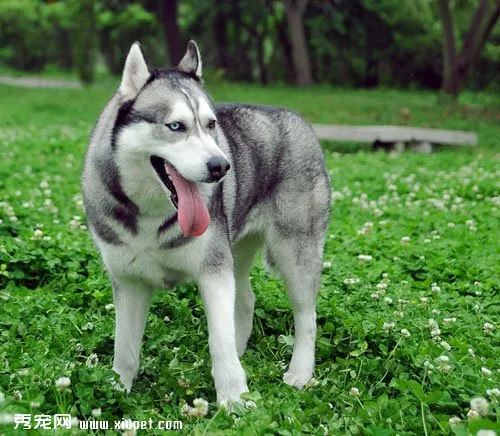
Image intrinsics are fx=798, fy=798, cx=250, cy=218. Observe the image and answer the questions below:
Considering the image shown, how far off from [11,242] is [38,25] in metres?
39.9

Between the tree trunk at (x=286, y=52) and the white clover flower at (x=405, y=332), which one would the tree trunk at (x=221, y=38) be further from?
the white clover flower at (x=405, y=332)

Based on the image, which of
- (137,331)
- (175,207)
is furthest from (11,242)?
(175,207)

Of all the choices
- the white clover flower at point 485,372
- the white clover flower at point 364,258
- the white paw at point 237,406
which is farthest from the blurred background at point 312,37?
the white paw at point 237,406

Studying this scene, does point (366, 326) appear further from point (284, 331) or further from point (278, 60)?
point (278, 60)

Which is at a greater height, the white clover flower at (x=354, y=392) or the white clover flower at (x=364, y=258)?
the white clover flower at (x=354, y=392)

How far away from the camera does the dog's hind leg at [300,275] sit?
4.66 meters

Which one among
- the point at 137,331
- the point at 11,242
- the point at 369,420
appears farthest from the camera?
the point at 11,242

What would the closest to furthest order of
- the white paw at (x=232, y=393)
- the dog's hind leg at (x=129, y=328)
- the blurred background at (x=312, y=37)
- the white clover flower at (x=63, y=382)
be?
the white clover flower at (x=63, y=382)
the white paw at (x=232, y=393)
the dog's hind leg at (x=129, y=328)
the blurred background at (x=312, y=37)

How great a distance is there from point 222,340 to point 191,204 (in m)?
0.72

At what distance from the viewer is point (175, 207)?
380 cm

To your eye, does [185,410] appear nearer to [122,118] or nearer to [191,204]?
[191,204]

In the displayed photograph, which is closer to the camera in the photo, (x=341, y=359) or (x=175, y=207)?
(x=175, y=207)

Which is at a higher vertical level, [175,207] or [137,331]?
[175,207]

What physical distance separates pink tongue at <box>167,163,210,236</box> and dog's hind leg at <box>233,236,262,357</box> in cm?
114
